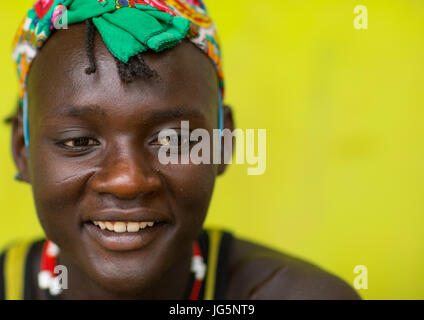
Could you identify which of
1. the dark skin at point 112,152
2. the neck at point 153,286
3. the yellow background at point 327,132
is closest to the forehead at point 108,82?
the dark skin at point 112,152

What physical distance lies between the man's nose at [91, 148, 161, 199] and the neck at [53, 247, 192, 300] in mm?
370

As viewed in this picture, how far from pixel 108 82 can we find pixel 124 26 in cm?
14

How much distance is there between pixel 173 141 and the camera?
1.51 m

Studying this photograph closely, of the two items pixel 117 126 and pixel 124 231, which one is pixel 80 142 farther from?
pixel 124 231

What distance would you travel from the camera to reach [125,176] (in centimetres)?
139

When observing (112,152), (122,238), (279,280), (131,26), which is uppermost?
(131,26)

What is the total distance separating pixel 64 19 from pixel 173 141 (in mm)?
424

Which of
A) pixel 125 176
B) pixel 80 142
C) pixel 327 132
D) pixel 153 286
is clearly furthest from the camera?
pixel 327 132

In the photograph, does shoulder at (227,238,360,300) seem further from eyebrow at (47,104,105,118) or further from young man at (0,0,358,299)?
eyebrow at (47,104,105,118)

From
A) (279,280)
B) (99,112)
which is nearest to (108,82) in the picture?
(99,112)

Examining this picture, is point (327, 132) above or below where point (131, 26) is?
below

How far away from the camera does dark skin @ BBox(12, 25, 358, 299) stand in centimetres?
144
